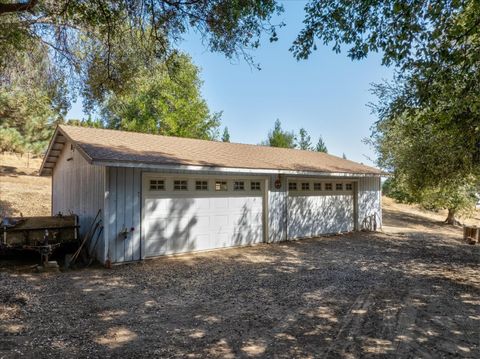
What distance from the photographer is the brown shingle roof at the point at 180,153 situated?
27.4 feet

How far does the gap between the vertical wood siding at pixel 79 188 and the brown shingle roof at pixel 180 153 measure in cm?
60

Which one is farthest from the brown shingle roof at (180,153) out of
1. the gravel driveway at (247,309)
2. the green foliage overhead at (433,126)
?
the green foliage overhead at (433,126)

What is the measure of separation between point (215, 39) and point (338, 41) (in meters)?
2.37

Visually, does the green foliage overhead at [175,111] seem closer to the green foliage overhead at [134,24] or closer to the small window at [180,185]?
the small window at [180,185]

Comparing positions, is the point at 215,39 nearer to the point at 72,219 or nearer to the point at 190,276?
the point at 190,276

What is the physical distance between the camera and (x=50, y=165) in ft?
38.3

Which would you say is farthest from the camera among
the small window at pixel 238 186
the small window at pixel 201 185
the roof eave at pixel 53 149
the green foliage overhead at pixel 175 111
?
the green foliage overhead at pixel 175 111

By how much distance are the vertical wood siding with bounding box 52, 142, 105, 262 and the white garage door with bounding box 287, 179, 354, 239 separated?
257 inches

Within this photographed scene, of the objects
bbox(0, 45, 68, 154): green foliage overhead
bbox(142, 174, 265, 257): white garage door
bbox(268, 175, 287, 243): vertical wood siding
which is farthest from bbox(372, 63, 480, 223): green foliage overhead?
bbox(0, 45, 68, 154): green foliage overhead

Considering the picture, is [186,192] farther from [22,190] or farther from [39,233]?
[22,190]

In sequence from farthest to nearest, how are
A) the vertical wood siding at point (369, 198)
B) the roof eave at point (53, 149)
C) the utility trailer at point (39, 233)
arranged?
1. the vertical wood siding at point (369, 198)
2. the roof eave at point (53, 149)
3. the utility trailer at point (39, 233)

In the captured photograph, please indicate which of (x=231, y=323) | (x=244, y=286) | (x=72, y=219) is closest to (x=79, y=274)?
(x=72, y=219)

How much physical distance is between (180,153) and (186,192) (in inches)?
53.8

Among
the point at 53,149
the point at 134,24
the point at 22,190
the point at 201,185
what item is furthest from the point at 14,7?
the point at 22,190
